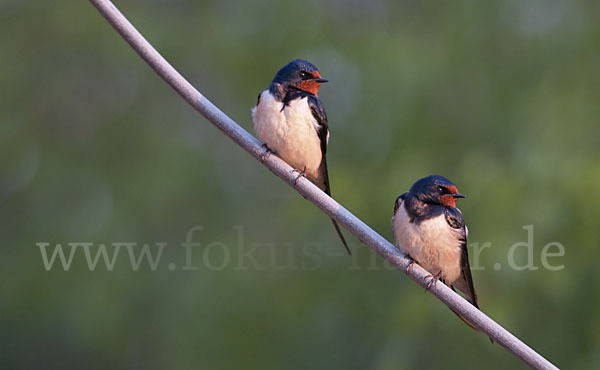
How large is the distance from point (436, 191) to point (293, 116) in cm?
73

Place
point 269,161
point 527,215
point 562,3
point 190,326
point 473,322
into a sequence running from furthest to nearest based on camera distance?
1. point 562,3
2. point 190,326
3. point 527,215
4. point 269,161
5. point 473,322

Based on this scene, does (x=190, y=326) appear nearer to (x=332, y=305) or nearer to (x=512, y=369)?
(x=332, y=305)

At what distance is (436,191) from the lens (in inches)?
108

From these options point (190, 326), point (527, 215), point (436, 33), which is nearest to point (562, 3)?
point (436, 33)

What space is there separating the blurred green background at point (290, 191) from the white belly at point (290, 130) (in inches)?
76.5

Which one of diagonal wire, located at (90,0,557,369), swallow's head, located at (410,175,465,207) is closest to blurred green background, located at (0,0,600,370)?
swallow's head, located at (410,175,465,207)

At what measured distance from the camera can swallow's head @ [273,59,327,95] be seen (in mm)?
2959

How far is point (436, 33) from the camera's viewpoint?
20.6 ft

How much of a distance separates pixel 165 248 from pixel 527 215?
3735 mm

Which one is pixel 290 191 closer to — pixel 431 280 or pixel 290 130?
pixel 290 130

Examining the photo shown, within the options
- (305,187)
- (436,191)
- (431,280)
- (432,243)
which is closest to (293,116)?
(436,191)

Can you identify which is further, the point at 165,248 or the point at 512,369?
the point at 165,248

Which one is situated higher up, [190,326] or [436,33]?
[436,33]

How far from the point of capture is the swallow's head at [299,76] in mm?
2959
